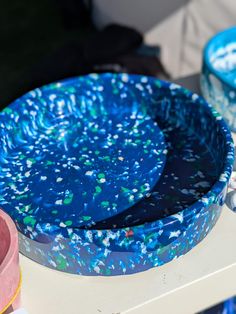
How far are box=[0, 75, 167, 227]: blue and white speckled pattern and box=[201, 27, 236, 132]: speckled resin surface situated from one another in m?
0.13

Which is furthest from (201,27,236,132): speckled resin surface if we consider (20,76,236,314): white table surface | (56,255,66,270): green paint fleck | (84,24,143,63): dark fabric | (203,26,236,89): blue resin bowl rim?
(84,24,143,63): dark fabric

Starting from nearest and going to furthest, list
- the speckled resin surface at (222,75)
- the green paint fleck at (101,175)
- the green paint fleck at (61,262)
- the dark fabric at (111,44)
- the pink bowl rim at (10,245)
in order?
1. the pink bowl rim at (10,245)
2. the green paint fleck at (61,262)
3. the green paint fleck at (101,175)
4. the speckled resin surface at (222,75)
5. the dark fabric at (111,44)

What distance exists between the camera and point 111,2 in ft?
7.09

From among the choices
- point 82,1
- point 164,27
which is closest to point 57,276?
point 164,27

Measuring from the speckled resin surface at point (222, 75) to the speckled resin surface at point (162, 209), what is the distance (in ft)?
0.20

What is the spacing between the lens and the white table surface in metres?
0.77

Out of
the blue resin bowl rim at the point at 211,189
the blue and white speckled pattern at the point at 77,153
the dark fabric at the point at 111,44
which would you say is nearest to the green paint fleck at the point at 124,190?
the blue and white speckled pattern at the point at 77,153

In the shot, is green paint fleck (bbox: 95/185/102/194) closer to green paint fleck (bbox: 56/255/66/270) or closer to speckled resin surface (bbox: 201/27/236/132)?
green paint fleck (bbox: 56/255/66/270)

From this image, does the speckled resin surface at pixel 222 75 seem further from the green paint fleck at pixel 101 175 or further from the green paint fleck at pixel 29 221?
the green paint fleck at pixel 29 221

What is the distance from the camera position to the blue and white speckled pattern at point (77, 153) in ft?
2.77

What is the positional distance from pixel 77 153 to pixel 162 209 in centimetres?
21

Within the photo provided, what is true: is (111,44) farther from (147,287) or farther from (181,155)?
(147,287)

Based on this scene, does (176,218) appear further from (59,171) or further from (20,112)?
(20,112)

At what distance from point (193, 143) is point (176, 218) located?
265 millimetres
